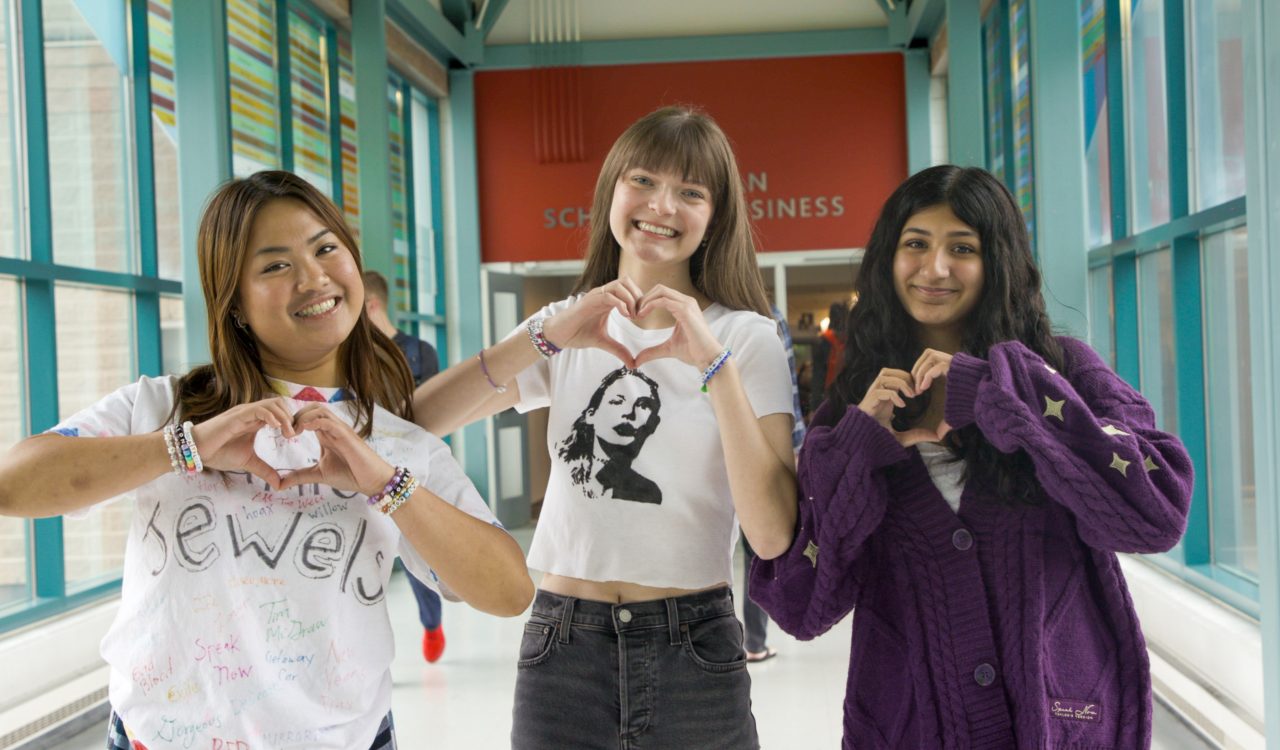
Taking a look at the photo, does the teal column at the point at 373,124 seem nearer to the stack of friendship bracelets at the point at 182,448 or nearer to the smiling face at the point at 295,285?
the smiling face at the point at 295,285

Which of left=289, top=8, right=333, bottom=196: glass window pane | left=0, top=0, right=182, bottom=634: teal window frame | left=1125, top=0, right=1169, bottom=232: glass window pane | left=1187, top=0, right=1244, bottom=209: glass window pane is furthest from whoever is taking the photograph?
left=289, top=8, right=333, bottom=196: glass window pane

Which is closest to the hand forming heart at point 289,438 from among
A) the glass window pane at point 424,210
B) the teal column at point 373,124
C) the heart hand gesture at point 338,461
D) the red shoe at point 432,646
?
the heart hand gesture at point 338,461

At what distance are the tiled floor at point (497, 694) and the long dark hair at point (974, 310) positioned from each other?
2.38 metres

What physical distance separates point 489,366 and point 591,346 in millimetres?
166

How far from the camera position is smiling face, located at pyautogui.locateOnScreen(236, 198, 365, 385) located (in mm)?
1418

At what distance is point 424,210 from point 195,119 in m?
4.64

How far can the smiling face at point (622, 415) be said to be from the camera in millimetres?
1685

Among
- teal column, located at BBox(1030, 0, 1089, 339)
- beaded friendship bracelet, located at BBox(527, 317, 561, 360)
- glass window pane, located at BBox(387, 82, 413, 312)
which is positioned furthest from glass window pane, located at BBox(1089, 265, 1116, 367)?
glass window pane, located at BBox(387, 82, 413, 312)

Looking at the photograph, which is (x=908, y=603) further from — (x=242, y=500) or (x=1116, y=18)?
(x=1116, y=18)

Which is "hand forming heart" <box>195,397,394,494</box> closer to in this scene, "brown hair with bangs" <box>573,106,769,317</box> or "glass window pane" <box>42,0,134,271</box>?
"brown hair with bangs" <box>573,106,769,317</box>

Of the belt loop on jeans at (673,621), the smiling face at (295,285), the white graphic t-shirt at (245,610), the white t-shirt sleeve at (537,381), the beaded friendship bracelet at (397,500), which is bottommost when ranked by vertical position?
the belt loop on jeans at (673,621)

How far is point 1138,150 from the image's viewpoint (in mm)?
4875

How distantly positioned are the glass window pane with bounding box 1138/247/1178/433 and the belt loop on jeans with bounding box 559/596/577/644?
3.50 metres

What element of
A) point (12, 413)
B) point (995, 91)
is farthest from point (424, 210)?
point (12, 413)
